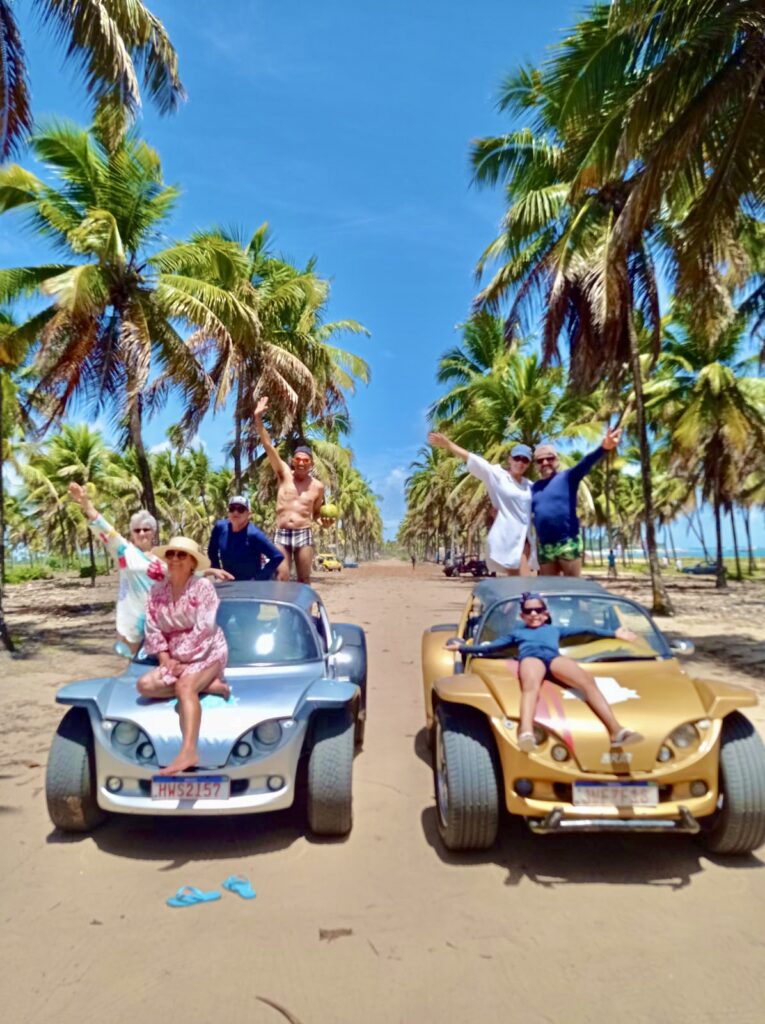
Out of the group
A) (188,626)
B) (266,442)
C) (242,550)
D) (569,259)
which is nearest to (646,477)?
(569,259)

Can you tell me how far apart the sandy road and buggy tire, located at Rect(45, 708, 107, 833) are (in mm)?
163

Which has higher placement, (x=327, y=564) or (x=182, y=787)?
(x=327, y=564)

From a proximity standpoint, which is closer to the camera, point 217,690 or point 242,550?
point 217,690

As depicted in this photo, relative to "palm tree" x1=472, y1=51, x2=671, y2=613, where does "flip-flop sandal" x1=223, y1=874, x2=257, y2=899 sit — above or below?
below

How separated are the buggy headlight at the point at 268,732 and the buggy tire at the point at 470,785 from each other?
896 mm

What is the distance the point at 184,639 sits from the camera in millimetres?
4363

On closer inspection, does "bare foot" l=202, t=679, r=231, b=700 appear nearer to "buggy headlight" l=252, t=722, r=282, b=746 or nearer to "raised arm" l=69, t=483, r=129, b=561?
"buggy headlight" l=252, t=722, r=282, b=746

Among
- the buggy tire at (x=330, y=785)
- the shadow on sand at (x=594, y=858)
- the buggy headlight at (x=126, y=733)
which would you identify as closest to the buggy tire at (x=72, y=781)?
the buggy headlight at (x=126, y=733)

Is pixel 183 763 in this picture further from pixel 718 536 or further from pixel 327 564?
pixel 327 564

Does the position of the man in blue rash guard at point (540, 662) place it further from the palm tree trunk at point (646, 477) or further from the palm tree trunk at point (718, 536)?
the palm tree trunk at point (718, 536)

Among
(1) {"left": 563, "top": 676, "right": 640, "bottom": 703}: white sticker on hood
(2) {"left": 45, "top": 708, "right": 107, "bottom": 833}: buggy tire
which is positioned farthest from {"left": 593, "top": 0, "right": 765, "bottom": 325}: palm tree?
(2) {"left": 45, "top": 708, "right": 107, "bottom": 833}: buggy tire

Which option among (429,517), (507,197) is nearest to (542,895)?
(507,197)

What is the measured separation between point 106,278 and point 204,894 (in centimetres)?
1251

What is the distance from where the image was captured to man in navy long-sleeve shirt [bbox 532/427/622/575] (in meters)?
6.67
